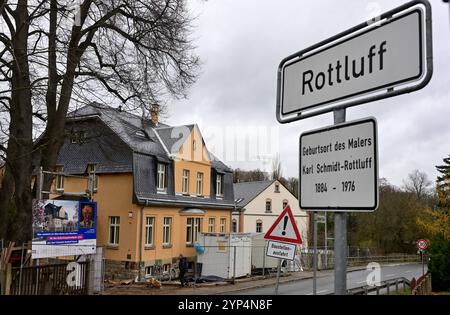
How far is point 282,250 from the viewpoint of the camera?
7.93m

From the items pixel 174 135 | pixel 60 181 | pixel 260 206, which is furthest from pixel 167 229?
pixel 260 206

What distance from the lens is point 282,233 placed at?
7.96 m

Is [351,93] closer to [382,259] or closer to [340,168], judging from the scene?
[340,168]

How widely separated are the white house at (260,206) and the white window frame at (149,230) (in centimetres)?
1555

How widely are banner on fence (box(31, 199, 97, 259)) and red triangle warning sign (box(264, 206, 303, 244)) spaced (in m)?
10.3

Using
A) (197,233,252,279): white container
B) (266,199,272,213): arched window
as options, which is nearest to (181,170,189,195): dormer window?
(197,233,252,279): white container

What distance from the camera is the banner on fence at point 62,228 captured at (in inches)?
614

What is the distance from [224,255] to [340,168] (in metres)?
25.8

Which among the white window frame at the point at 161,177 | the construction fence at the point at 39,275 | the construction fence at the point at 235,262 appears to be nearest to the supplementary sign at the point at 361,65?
the construction fence at the point at 39,275

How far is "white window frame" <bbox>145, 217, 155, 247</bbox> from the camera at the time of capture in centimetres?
2850

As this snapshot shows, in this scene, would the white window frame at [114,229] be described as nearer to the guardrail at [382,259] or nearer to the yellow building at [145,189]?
the yellow building at [145,189]

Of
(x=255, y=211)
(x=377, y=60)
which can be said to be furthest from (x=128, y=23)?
(x=255, y=211)
